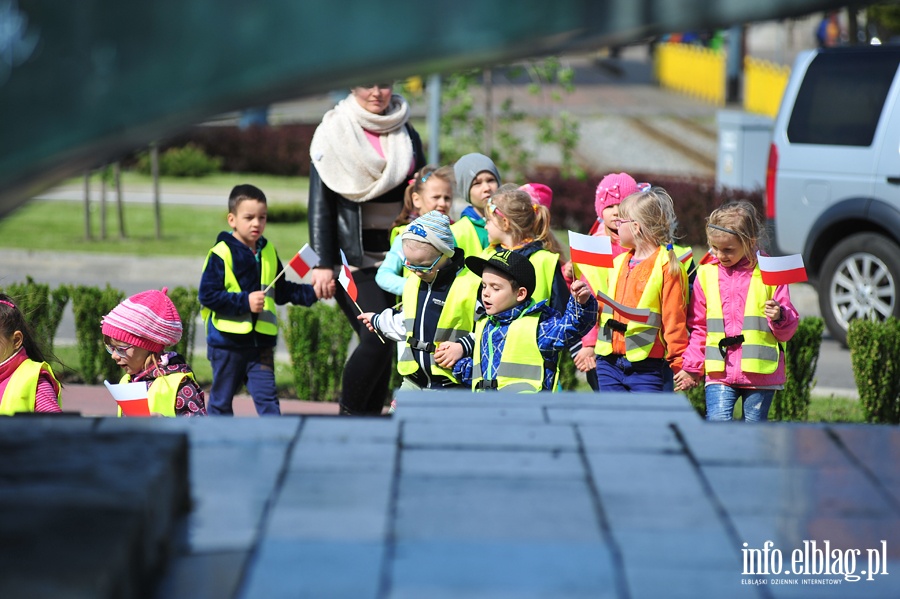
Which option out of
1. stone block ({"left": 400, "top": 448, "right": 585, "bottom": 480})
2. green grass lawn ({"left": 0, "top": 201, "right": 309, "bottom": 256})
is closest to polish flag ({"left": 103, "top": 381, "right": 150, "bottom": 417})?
stone block ({"left": 400, "top": 448, "right": 585, "bottom": 480})

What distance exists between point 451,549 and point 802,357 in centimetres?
469

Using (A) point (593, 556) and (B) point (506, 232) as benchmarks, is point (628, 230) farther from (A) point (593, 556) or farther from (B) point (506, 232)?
(A) point (593, 556)

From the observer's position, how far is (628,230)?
5688 millimetres

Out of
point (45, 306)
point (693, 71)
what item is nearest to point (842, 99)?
point (45, 306)

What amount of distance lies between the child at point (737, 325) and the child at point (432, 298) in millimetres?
1050

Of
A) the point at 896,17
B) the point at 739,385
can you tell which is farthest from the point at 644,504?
the point at 896,17

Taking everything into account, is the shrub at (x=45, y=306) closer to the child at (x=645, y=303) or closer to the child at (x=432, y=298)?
the child at (x=432, y=298)

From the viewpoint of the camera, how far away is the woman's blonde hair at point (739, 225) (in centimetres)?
550

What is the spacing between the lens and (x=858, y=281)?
32.6 ft

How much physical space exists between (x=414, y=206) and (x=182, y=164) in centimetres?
1660

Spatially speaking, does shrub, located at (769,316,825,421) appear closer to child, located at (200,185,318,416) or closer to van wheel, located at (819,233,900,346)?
child, located at (200,185,318,416)

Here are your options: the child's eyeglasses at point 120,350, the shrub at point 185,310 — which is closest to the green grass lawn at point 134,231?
the shrub at point 185,310

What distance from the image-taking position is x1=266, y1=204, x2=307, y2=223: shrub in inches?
661

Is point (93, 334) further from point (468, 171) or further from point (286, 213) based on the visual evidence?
point (286, 213)
